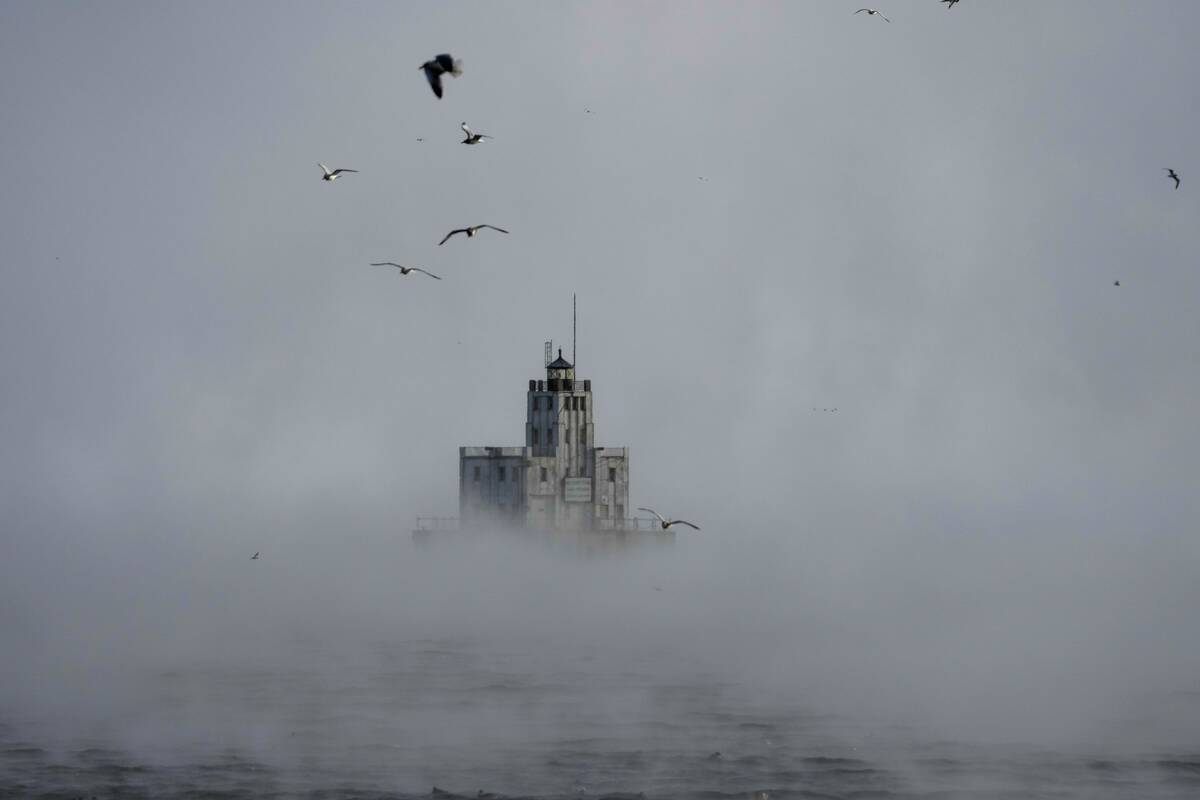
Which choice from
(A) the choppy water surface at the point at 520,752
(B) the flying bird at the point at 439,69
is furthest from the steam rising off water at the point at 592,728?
(B) the flying bird at the point at 439,69

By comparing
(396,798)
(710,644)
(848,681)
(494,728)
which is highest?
(710,644)

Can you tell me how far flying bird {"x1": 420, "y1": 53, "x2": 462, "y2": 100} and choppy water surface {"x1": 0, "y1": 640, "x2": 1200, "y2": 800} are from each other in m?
33.7

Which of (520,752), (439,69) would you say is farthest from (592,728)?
(439,69)

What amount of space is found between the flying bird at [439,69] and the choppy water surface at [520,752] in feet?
111

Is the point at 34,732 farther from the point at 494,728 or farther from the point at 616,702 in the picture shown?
the point at 616,702

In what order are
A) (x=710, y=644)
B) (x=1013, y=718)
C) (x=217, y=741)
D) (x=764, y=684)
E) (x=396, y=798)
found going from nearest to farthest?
(x=396, y=798), (x=217, y=741), (x=1013, y=718), (x=764, y=684), (x=710, y=644)

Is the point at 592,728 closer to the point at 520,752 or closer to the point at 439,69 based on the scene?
the point at 520,752

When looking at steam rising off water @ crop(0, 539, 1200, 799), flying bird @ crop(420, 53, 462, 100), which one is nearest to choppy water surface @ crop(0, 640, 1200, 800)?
steam rising off water @ crop(0, 539, 1200, 799)

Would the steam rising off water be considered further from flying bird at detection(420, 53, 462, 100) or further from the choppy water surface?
flying bird at detection(420, 53, 462, 100)

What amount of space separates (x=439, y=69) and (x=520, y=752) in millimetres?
41186

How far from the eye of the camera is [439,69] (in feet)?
247

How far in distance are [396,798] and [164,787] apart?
12.2 meters

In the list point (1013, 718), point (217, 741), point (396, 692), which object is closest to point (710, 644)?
point (396, 692)

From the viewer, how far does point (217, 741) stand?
10531 centimetres
